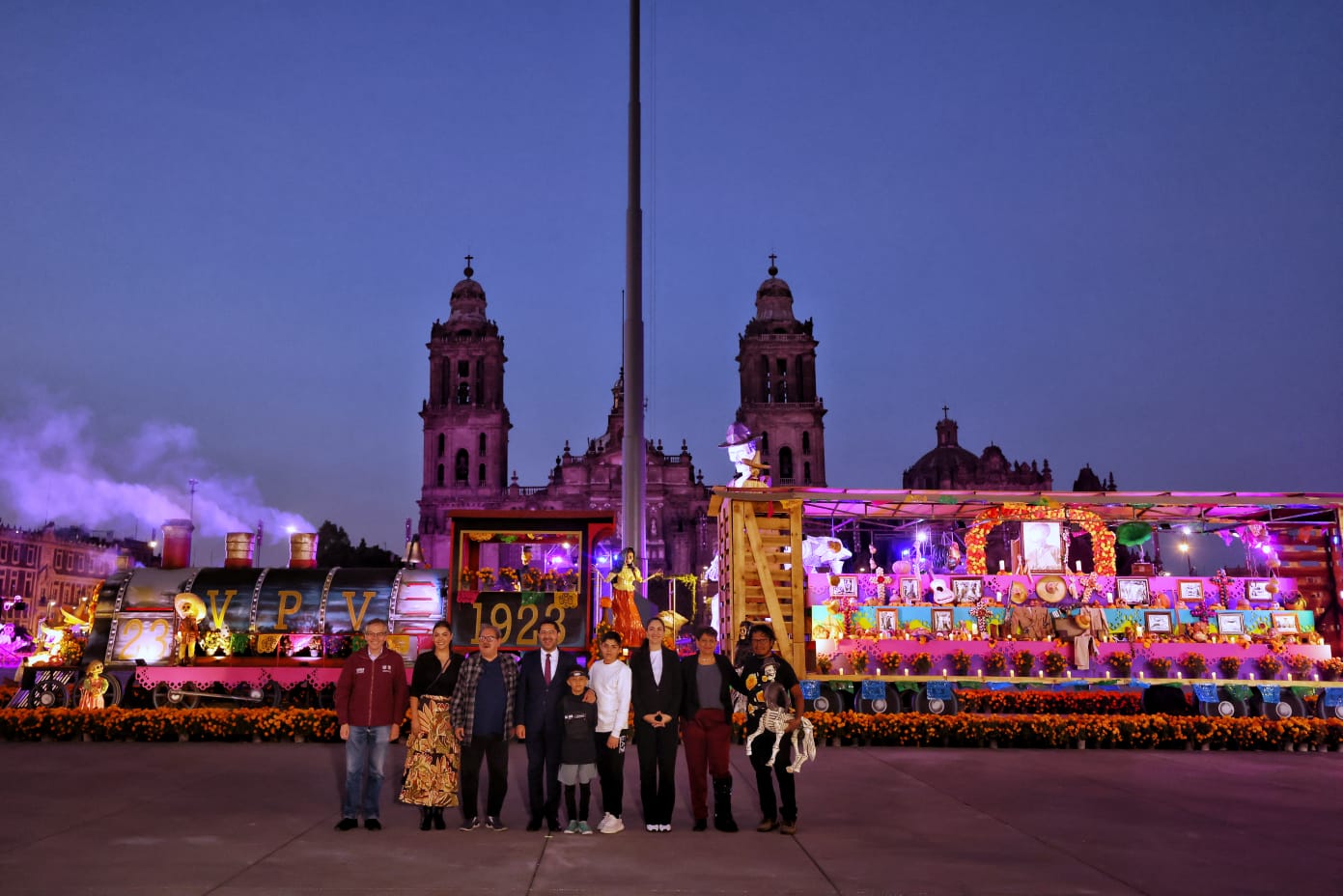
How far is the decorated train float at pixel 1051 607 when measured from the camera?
1764 cm

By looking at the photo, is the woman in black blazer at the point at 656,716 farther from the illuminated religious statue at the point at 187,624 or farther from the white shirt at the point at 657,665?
the illuminated religious statue at the point at 187,624

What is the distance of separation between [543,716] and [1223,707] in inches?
529

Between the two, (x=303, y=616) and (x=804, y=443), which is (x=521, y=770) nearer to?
(x=303, y=616)

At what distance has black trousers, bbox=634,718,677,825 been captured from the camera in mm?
9102

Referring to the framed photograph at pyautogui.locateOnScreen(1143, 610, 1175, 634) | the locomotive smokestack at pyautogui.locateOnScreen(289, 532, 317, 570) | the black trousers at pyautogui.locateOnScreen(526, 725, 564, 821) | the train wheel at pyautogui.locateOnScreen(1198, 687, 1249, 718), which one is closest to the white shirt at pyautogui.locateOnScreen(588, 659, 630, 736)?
the black trousers at pyautogui.locateOnScreen(526, 725, 564, 821)

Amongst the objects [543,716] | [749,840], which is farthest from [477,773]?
[749,840]

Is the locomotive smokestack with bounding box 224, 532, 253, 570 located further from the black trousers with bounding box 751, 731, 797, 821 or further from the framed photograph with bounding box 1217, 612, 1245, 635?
the framed photograph with bounding box 1217, 612, 1245, 635

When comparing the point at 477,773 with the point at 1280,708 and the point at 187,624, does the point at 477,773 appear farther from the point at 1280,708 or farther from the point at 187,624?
the point at 1280,708

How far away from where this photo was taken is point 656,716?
917 cm

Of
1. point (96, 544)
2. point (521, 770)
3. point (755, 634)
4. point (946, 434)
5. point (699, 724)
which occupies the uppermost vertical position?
point (946, 434)

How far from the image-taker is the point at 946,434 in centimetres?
8944

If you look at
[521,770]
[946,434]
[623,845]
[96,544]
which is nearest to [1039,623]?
[521,770]

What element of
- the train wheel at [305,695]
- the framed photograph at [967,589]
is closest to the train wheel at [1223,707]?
the framed photograph at [967,589]

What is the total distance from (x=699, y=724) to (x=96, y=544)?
348ft
